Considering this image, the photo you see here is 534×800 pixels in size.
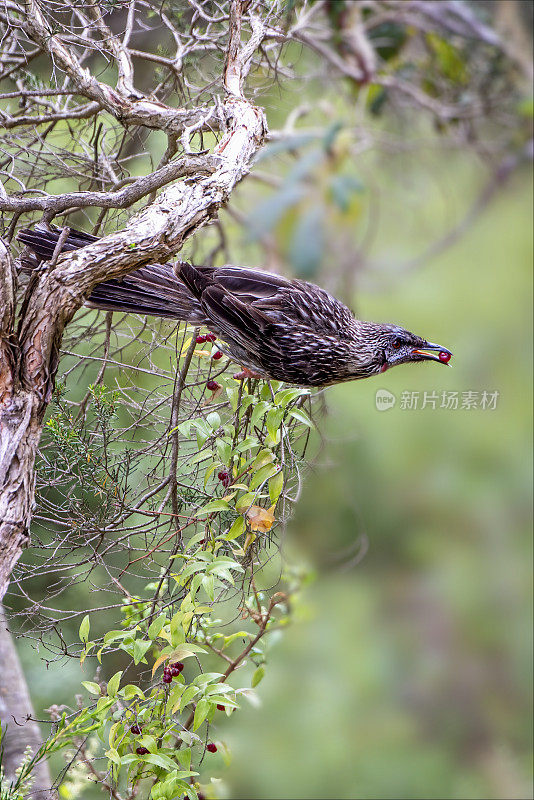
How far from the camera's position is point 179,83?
1256 millimetres

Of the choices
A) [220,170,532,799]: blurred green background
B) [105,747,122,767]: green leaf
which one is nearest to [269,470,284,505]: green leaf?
[105,747,122,767]: green leaf

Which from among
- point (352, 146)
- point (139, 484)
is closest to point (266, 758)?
point (139, 484)

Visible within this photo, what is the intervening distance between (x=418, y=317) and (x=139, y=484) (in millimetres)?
2000

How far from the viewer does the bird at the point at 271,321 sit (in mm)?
1146

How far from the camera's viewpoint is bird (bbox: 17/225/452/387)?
115 centimetres

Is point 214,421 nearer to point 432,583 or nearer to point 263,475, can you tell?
point 263,475

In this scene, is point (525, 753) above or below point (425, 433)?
below

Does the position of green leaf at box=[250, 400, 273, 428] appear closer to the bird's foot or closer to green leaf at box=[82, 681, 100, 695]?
the bird's foot

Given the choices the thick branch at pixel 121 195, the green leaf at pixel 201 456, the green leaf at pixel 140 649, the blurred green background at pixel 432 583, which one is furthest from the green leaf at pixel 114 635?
the blurred green background at pixel 432 583

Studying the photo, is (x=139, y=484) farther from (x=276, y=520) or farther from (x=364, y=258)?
(x=364, y=258)

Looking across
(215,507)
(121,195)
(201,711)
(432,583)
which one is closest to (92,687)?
(201,711)

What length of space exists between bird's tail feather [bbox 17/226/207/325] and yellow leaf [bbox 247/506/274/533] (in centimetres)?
30

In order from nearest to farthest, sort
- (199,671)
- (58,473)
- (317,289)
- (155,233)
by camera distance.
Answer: (155,233) → (58,473) → (199,671) → (317,289)

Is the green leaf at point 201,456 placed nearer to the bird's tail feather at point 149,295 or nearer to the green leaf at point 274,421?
the green leaf at point 274,421
